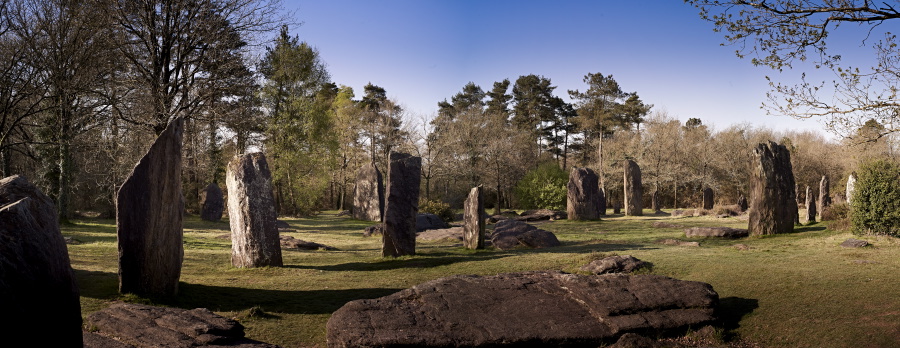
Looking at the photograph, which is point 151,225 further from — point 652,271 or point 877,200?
point 877,200

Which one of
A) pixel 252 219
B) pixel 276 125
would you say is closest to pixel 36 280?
pixel 252 219

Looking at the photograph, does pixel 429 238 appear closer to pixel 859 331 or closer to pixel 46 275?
pixel 859 331

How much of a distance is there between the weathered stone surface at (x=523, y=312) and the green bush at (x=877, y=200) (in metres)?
8.19

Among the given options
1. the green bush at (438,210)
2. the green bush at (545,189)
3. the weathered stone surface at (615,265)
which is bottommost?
the weathered stone surface at (615,265)

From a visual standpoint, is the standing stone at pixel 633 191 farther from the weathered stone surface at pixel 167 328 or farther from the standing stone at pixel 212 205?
the weathered stone surface at pixel 167 328

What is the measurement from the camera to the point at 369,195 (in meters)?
29.4

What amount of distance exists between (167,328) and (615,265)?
7.74 meters

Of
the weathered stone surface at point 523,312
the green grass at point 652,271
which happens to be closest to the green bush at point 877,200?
the green grass at point 652,271

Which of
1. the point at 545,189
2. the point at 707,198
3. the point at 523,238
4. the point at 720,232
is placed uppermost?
the point at 545,189

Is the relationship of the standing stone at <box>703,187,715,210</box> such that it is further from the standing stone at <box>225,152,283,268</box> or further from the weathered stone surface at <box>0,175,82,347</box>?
the weathered stone surface at <box>0,175,82,347</box>

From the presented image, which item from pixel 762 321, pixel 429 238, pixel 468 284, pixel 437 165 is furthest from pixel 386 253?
pixel 437 165

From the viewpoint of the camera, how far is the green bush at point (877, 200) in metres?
13.1

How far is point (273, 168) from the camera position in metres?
35.0

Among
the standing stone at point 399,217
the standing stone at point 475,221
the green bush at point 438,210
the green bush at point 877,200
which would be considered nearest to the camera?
the green bush at point 877,200
